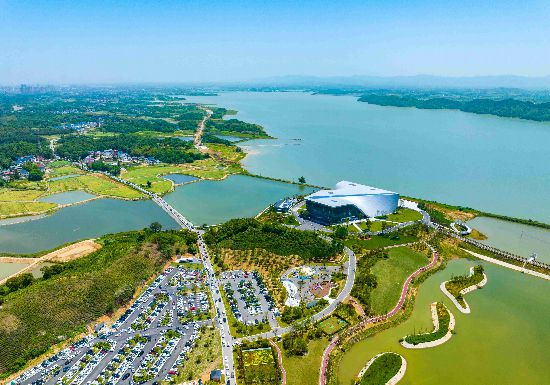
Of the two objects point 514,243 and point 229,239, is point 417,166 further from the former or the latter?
point 229,239

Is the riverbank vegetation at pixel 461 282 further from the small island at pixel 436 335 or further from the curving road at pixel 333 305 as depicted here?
the curving road at pixel 333 305

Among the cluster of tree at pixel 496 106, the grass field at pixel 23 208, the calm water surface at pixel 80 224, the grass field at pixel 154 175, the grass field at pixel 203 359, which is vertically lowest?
the calm water surface at pixel 80 224

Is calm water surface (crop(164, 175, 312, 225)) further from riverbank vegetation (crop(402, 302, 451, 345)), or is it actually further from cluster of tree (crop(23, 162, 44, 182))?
riverbank vegetation (crop(402, 302, 451, 345))

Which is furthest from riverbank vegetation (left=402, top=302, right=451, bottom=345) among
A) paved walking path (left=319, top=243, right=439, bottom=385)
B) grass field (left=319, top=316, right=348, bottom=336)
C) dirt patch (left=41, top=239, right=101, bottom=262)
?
dirt patch (left=41, top=239, right=101, bottom=262)


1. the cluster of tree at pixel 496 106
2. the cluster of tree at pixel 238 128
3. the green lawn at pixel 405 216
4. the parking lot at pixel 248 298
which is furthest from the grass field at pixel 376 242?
the cluster of tree at pixel 496 106

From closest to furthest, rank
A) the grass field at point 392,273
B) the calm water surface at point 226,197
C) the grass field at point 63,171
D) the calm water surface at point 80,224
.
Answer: the grass field at point 392,273 < the calm water surface at point 80,224 < the calm water surface at point 226,197 < the grass field at point 63,171

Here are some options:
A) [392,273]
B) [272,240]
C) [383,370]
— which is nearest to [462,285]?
[392,273]

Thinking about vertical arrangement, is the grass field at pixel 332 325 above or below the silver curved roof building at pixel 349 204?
below

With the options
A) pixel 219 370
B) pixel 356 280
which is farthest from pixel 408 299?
pixel 219 370
